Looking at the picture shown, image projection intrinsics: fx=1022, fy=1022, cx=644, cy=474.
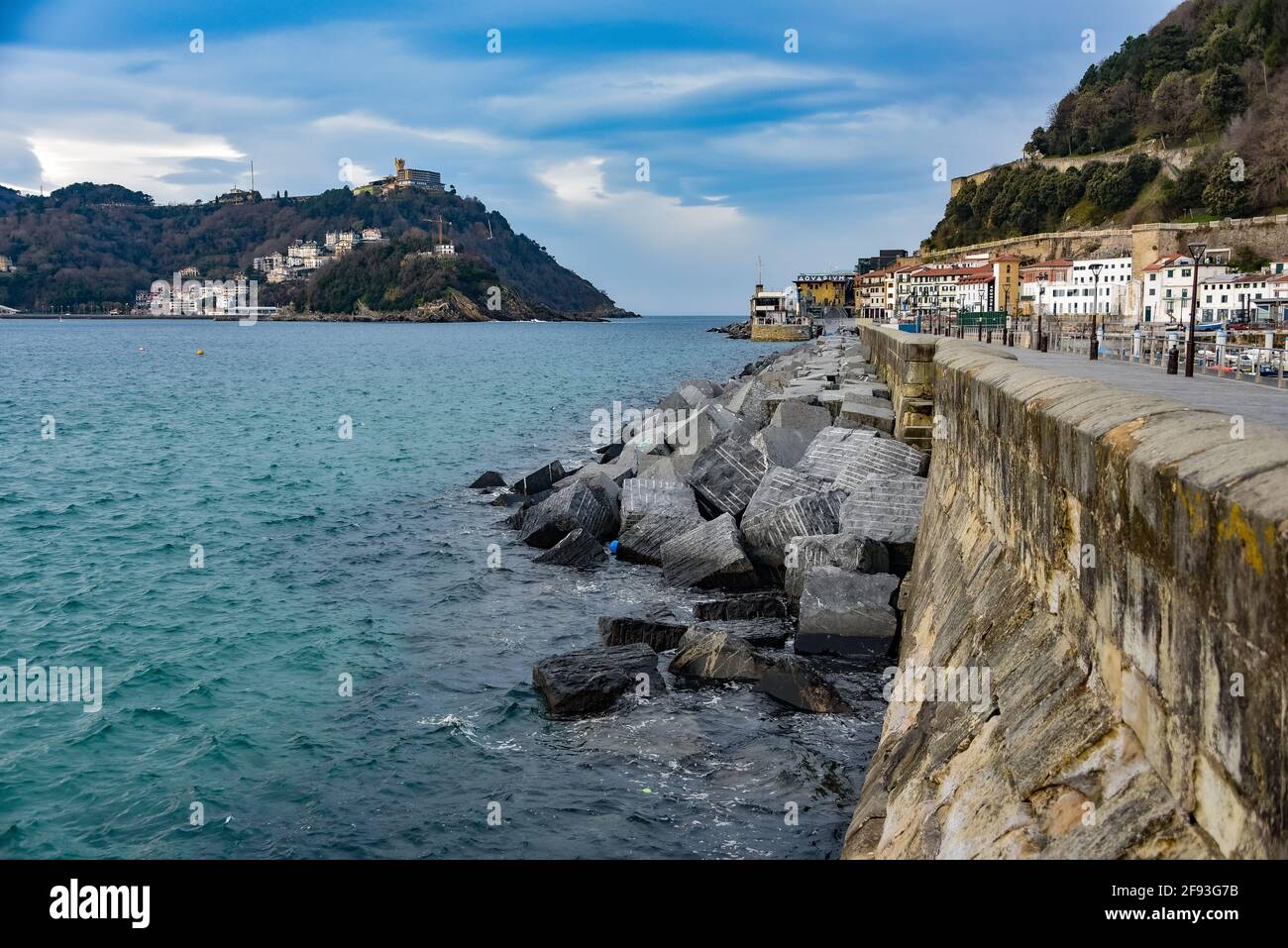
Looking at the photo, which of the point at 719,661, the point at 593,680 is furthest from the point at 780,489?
the point at 593,680

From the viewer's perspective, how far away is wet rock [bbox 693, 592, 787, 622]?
40.9 ft

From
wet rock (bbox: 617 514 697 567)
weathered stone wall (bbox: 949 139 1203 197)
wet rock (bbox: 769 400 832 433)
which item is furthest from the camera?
weathered stone wall (bbox: 949 139 1203 197)

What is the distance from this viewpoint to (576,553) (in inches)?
613

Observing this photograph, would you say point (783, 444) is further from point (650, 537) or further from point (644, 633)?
point (644, 633)

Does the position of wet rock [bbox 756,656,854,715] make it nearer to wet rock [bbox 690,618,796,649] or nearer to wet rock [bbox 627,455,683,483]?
wet rock [bbox 690,618,796,649]

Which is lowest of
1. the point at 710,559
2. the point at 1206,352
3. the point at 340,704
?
the point at 340,704

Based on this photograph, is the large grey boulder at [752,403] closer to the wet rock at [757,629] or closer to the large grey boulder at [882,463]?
the large grey boulder at [882,463]

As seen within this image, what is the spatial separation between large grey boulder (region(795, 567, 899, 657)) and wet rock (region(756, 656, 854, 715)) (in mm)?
891

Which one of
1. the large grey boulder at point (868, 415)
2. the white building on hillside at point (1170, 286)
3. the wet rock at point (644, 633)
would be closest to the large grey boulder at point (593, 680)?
the wet rock at point (644, 633)

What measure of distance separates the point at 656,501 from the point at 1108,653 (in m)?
12.1

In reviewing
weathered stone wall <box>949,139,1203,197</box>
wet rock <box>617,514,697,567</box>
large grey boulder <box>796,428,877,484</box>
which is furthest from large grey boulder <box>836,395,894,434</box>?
weathered stone wall <box>949,139,1203,197</box>
